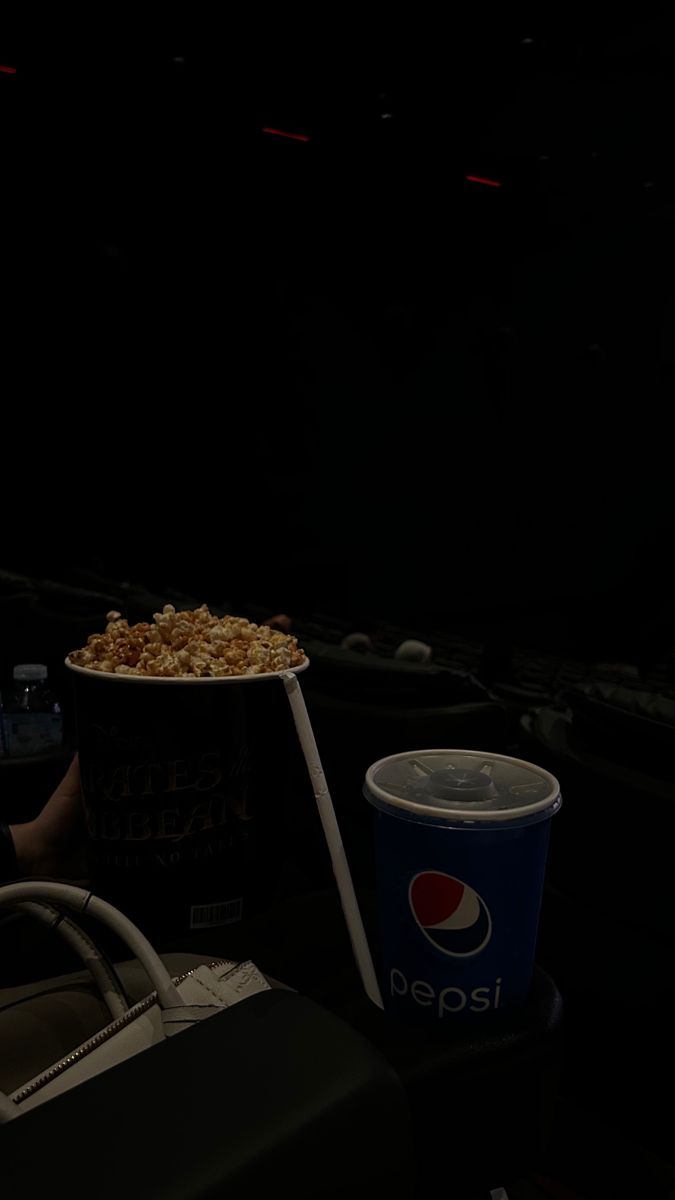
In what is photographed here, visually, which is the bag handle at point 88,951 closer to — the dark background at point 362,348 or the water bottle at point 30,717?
the water bottle at point 30,717

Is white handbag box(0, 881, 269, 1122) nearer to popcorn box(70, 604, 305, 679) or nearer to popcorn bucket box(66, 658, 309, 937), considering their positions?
popcorn bucket box(66, 658, 309, 937)

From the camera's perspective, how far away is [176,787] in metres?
0.75

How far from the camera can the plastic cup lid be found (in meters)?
0.60

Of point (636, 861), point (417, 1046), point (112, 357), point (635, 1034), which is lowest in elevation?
point (635, 1034)

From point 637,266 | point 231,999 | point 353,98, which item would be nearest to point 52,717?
point 231,999

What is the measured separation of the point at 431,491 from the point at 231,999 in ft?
31.9

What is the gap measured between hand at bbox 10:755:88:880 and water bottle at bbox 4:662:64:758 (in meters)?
0.53

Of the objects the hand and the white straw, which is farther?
the hand

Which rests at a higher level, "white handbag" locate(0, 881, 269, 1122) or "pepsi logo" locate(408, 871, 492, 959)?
"pepsi logo" locate(408, 871, 492, 959)

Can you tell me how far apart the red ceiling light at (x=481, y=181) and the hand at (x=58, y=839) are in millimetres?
8369

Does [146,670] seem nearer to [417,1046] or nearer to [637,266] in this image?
[417,1046]

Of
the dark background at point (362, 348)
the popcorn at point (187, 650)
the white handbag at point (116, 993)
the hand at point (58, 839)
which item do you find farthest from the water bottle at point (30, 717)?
the dark background at point (362, 348)

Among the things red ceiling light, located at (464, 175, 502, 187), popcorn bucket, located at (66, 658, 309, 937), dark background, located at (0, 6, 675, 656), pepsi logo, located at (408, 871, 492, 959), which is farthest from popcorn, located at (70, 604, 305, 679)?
red ceiling light, located at (464, 175, 502, 187)

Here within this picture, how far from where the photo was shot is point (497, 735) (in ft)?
6.99
